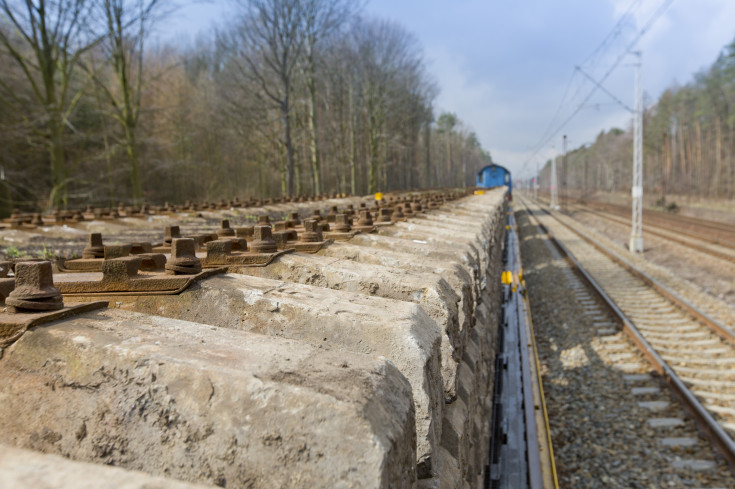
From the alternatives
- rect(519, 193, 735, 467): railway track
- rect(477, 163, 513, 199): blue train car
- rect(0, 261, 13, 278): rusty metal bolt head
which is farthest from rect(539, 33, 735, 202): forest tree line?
rect(0, 261, 13, 278): rusty metal bolt head

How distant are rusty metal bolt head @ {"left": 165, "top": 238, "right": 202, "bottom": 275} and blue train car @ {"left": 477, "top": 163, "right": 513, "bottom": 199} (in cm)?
A: 4474

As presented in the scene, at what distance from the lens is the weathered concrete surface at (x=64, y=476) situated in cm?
76

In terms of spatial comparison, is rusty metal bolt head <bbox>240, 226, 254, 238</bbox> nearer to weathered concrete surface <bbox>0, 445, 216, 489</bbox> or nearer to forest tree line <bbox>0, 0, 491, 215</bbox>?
weathered concrete surface <bbox>0, 445, 216, 489</bbox>

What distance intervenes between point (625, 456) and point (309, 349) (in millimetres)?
5396

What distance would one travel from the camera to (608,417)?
614 centimetres

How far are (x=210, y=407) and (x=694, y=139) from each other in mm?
72488

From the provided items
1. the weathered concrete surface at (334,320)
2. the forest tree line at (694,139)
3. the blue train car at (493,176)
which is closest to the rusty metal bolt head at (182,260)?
the weathered concrete surface at (334,320)

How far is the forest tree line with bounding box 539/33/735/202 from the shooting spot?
50656mm

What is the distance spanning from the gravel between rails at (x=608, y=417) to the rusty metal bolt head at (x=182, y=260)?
15.1ft

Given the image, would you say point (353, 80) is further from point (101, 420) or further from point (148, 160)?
point (101, 420)

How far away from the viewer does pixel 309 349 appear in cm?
125

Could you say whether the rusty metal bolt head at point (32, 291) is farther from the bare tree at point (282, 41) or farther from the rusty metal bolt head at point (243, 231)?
the bare tree at point (282, 41)

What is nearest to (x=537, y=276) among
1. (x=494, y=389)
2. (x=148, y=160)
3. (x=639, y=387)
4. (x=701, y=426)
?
(x=639, y=387)

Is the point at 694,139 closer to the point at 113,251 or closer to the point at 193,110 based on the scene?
the point at 193,110
